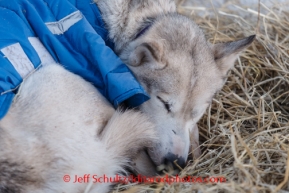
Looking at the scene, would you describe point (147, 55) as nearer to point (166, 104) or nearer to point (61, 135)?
point (166, 104)

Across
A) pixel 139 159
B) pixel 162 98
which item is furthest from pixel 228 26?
pixel 139 159

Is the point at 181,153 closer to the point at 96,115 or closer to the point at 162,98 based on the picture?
the point at 162,98

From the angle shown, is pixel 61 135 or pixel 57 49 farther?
pixel 57 49

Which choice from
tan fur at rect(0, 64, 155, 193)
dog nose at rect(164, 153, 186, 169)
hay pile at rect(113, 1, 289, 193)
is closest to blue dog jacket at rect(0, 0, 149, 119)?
tan fur at rect(0, 64, 155, 193)

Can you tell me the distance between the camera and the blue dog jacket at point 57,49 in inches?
120

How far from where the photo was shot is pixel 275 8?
4965mm

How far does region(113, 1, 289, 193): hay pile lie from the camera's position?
2.77 m

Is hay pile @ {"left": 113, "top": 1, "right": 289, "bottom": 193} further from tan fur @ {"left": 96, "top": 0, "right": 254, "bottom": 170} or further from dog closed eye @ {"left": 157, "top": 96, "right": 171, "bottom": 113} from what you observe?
dog closed eye @ {"left": 157, "top": 96, "right": 171, "bottom": 113}

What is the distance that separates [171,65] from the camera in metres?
3.20

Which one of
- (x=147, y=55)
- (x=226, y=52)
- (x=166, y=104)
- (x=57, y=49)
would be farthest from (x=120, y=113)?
(x=226, y=52)

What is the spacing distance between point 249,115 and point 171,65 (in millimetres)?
932

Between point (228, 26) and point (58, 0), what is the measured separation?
1988mm

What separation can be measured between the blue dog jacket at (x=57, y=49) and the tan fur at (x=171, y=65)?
0.14 m

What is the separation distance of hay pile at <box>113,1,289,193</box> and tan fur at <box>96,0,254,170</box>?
236mm
